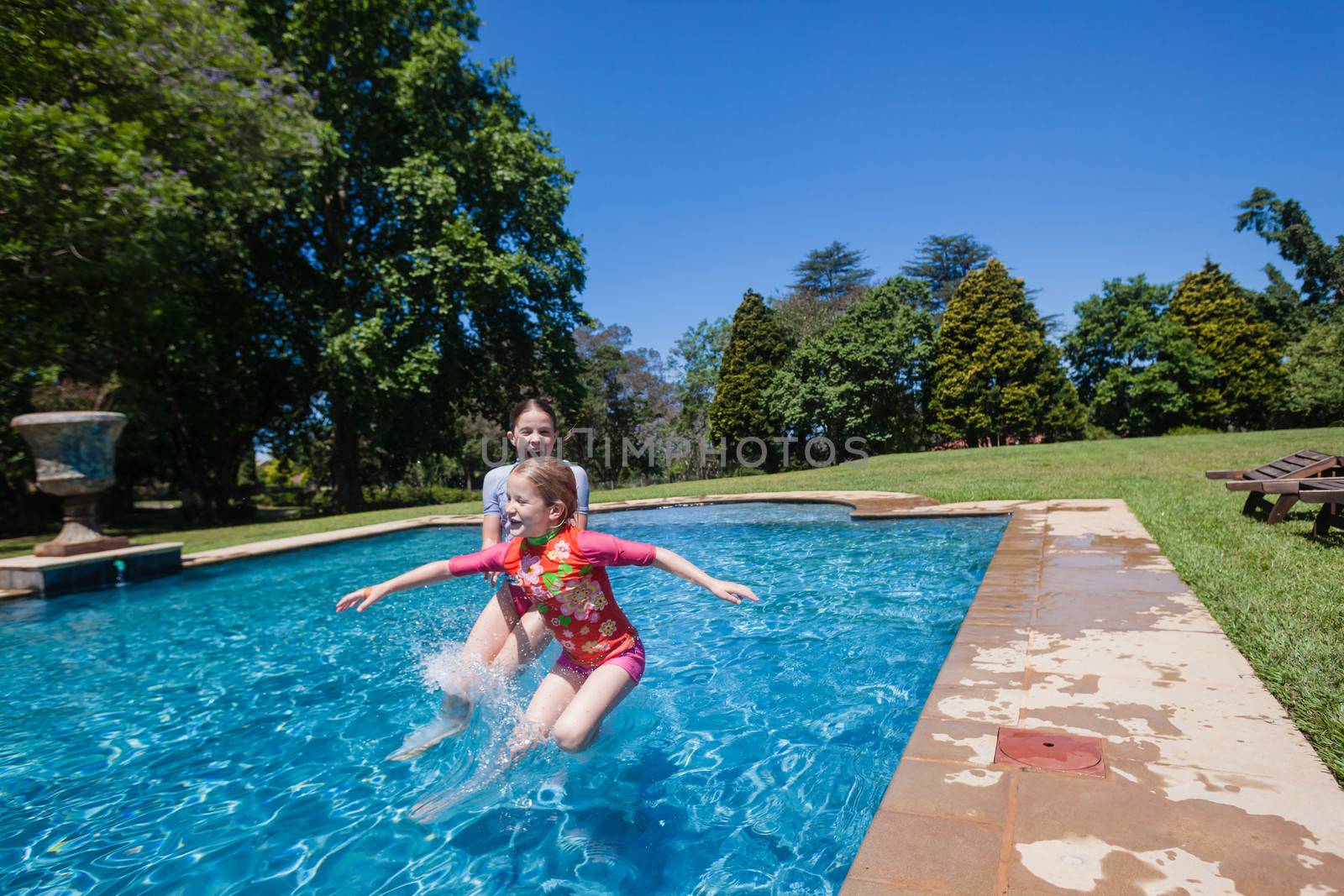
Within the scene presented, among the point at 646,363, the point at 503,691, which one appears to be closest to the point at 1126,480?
the point at 503,691

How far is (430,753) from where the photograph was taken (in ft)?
13.1

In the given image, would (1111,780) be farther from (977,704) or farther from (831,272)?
(831,272)

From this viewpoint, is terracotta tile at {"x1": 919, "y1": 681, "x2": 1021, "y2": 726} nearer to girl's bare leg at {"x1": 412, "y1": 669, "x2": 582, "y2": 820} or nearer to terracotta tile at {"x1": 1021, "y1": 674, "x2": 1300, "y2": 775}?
terracotta tile at {"x1": 1021, "y1": 674, "x2": 1300, "y2": 775}

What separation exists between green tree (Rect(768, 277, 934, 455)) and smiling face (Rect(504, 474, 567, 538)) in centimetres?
2962

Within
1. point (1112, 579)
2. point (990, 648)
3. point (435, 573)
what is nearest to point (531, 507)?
point (435, 573)

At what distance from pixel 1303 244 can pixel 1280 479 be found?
1825 inches

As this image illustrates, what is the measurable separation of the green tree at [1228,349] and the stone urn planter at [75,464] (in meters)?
42.1

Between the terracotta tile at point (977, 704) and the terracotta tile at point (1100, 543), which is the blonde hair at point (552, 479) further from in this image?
the terracotta tile at point (1100, 543)

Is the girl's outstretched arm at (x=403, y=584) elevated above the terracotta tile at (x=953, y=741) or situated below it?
above

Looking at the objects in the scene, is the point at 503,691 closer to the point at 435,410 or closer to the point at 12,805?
the point at 12,805

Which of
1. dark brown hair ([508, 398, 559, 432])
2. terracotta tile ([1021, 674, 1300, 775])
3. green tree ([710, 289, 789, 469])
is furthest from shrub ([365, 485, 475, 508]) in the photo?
terracotta tile ([1021, 674, 1300, 775])

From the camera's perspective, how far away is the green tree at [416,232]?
18547mm

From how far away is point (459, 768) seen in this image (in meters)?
3.78

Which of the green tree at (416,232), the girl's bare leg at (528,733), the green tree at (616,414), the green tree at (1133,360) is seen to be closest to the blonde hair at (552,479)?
the girl's bare leg at (528,733)
